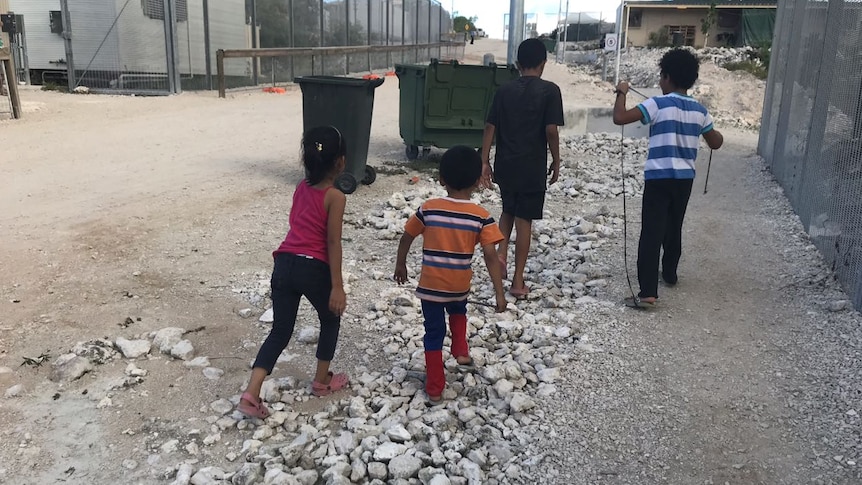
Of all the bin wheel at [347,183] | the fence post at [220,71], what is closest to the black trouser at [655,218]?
the bin wheel at [347,183]

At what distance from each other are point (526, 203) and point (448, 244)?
1.67m

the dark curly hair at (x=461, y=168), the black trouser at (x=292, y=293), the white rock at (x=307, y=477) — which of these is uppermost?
the dark curly hair at (x=461, y=168)

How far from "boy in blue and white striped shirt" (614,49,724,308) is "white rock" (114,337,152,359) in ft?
10.5

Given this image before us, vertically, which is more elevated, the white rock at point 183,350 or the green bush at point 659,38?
the green bush at point 659,38

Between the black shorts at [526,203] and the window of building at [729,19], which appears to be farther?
the window of building at [729,19]

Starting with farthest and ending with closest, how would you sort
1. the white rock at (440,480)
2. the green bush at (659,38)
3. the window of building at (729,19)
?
the window of building at (729,19), the green bush at (659,38), the white rock at (440,480)

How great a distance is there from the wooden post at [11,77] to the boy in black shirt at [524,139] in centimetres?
1064

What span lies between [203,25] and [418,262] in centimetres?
1605

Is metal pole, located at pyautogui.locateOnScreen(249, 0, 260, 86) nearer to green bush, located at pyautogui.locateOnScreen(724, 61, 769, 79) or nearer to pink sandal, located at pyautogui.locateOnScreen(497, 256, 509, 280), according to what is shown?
pink sandal, located at pyautogui.locateOnScreen(497, 256, 509, 280)

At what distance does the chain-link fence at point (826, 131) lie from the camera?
18.2 ft

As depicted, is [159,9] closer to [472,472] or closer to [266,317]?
[266,317]

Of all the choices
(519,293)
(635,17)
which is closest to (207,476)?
(519,293)

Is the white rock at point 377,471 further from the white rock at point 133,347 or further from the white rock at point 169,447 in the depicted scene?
the white rock at point 133,347

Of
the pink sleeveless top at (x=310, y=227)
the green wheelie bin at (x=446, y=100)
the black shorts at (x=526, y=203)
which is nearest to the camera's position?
the pink sleeveless top at (x=310, y=227)
